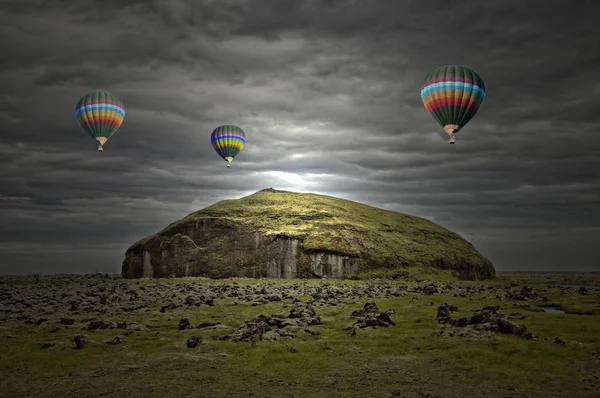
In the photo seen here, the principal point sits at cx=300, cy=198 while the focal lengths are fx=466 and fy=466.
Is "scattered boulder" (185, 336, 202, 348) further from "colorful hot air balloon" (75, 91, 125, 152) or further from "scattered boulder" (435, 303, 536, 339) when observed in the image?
"colorful hot air balloon" (75, 91, 125, 152)

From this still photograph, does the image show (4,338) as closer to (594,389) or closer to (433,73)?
(594,389)

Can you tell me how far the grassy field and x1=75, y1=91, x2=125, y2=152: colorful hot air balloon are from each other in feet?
184

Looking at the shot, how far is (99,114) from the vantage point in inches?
3115

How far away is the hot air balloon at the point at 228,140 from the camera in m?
104

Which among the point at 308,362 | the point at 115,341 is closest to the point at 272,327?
the point at 308,362

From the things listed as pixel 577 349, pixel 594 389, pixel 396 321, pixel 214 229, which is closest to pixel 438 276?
pixel 214 229

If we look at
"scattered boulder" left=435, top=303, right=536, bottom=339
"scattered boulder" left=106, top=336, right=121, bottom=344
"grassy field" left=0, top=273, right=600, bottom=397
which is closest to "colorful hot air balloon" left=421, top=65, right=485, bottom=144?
"grassy field" left=0, top=273, right=600, bottom=397

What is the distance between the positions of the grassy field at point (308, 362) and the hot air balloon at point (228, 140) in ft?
248

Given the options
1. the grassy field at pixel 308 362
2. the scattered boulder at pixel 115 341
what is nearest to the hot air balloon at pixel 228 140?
the grassy field at pixel 308 362

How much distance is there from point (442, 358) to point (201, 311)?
2104 cm

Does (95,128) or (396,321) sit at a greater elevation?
(95,128)

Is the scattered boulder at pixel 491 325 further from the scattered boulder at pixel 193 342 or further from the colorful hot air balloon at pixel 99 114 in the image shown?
the colorful hot air balloon at pixel 99 114

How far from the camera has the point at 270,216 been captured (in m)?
111

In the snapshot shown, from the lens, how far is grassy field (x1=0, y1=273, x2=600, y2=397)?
1658cm
